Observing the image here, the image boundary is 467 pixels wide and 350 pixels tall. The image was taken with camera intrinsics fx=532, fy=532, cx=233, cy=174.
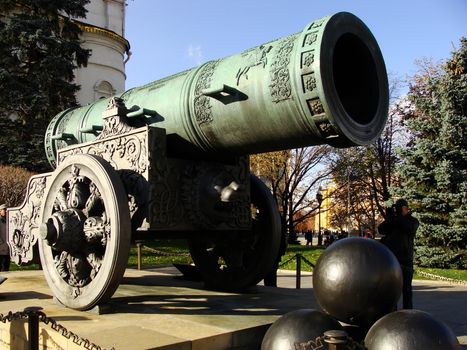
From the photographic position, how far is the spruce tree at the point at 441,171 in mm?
14883

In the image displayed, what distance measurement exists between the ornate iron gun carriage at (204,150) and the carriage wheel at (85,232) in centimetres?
1

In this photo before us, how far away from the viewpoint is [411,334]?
10.6ft

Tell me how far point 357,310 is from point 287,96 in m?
1.71

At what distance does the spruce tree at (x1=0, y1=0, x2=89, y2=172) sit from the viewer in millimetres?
19250

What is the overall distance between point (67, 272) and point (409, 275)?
12.1 ft

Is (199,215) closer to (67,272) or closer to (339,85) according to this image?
(67,272)

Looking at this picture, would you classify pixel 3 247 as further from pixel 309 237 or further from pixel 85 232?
pixel 309 237

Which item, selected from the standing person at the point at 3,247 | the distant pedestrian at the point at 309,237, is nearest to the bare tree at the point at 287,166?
the distant pedestrian at the point at 309,237

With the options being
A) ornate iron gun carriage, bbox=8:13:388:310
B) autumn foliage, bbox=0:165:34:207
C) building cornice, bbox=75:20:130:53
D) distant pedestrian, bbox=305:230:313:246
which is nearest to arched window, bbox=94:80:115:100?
building cornice, bbox=75:20:130:53

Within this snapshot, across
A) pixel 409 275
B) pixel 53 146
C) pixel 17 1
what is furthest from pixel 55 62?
pixel 409 275

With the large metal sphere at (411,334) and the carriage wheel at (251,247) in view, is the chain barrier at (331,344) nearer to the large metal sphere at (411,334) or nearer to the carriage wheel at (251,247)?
the large metal sphere at (411,334)

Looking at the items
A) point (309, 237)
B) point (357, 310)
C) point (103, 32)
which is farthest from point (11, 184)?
point (309, 237)

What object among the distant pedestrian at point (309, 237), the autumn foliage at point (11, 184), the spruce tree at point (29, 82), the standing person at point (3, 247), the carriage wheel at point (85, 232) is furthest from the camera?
the distant pedestrian at point (309, 237)

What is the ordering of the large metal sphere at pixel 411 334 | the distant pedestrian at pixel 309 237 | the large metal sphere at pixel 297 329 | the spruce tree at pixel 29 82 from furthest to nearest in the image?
the distant pedestrian at pixel 309 237 < the spruce tree at pixel 29 82 < the large metal sphere at pixel 297 329 < the large metal sphere at pixel 411 334
